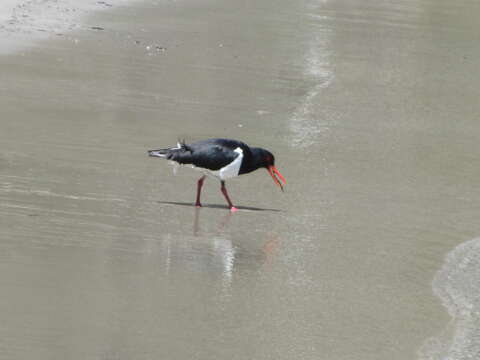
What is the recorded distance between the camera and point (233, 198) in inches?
414

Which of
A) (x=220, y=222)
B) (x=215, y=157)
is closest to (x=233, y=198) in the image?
(x=215, y=157)

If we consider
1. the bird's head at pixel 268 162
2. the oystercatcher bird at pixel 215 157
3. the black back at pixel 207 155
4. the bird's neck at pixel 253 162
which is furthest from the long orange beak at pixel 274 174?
the black back at pixel 207 155

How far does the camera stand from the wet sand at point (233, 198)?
22.5 feet

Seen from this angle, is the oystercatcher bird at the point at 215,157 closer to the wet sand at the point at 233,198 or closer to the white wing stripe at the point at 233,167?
the white wing stripe at the point at 233,167

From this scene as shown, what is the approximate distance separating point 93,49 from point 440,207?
7919 mm

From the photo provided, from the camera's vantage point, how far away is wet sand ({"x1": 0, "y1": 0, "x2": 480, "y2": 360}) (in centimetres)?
686

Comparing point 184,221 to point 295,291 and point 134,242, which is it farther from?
point 295,291

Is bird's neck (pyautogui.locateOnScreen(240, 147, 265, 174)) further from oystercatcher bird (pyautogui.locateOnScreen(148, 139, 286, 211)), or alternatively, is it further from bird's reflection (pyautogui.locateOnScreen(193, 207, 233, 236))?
bird's reflection (pyautogui.locateOnScreen(193, 207, 233, 236))

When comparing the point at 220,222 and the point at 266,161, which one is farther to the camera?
the point at 266,161

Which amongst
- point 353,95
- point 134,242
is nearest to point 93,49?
point 353,95

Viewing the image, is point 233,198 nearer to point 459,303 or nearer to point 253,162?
point 253,162

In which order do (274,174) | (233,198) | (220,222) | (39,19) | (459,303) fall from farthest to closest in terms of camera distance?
1. (39,19)
2. (274,174)
3. (233,198)
4. (220,222)
5. (459,303)

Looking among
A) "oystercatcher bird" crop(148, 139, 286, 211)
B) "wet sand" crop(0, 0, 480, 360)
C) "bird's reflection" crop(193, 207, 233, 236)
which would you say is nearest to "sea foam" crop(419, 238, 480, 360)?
"wet sand" crop(0, 0, 480, 360)

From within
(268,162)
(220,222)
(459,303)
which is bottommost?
(220,222)
